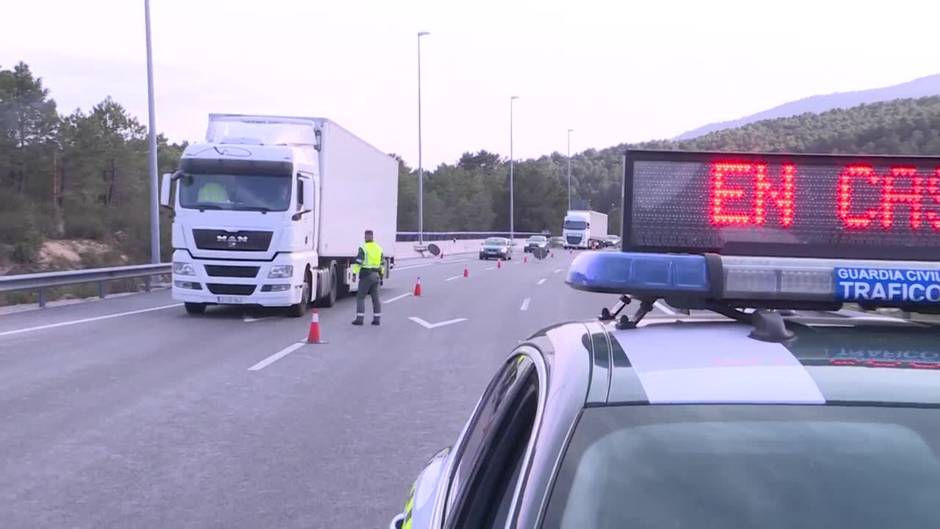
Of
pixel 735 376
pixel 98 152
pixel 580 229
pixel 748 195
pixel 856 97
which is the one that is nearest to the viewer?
pixel 735 376

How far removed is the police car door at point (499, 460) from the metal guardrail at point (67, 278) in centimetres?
1800

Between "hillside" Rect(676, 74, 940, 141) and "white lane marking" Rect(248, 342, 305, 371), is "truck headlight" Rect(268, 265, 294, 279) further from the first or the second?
"hillside" Rect(676, 74, 940, 141)

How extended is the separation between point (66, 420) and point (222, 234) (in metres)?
9.69

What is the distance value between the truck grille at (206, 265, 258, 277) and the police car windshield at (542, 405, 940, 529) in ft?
55.1

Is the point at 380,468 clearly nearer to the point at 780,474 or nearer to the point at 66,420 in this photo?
the point at 66,420

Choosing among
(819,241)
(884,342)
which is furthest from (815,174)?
(884,342)

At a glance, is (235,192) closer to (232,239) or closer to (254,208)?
(254,208)

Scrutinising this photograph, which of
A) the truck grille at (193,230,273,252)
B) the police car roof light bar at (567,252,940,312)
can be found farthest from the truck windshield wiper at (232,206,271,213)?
the police car roof light bar at (567,252,940,312)

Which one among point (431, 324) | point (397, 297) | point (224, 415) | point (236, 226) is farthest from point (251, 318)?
point (224, 415)

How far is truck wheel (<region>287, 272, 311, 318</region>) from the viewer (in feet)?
63.0

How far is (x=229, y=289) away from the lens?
731 inches

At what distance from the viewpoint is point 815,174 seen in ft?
10.8

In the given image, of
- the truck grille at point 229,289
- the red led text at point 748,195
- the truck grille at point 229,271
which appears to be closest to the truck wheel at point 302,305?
the truck grille at point 229,289

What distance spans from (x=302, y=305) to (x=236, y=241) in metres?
1.87
